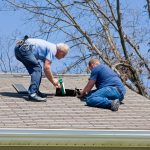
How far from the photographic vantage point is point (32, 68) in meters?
9.22

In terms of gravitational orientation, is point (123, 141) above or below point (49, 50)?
below

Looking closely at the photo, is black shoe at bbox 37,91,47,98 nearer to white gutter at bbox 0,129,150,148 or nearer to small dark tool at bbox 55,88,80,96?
small dark tool at bbox 55,88,80,96

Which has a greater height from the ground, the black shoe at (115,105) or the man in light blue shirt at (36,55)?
the man in light blue shirt at (36,55)

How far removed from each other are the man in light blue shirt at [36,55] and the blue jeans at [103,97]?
29.2 inches

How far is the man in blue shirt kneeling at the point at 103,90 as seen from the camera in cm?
902

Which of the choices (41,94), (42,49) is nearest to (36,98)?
(41,94)

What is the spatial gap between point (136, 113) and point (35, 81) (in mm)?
1805

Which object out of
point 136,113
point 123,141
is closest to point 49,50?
point 136,113

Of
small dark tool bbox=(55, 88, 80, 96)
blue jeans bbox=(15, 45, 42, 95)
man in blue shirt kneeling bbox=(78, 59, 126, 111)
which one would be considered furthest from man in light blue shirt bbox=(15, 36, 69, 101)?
man in blue shirt kneeling bbox=(78, 59, 126, 111)

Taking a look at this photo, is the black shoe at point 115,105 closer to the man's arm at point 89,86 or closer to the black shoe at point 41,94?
the man's arm at point 89,86

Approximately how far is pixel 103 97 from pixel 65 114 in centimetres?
83

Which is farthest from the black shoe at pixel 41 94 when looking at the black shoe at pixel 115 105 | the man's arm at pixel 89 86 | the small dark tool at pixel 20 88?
the black shoe at pixel 115 105

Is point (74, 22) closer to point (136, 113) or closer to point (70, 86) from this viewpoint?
point (70, 86)

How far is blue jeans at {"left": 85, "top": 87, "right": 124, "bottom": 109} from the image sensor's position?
9016 mm
